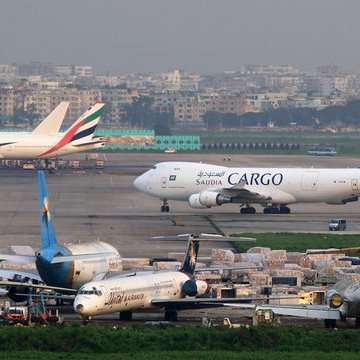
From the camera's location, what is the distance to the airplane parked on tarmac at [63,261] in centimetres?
5491

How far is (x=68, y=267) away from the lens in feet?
181

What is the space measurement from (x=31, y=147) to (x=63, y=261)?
346 feet

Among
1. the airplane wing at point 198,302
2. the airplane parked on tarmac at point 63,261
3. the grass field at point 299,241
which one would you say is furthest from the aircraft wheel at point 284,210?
the airplane wing at point 198,302

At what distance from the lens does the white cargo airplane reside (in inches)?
3883

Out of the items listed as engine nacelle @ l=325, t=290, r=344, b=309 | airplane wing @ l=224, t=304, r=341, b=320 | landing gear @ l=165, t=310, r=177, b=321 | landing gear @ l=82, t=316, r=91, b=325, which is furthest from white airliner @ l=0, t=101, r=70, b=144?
engine nacelle @ l=325, t=290, r=344, b=309

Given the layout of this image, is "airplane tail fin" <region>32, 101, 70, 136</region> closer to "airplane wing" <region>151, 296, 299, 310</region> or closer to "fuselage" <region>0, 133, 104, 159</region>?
"fuselage" <region>0, 133, 104, 159</region>

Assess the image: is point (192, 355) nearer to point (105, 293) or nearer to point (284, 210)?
point (105, 293)

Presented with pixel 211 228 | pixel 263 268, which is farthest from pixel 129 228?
pixel 263 268

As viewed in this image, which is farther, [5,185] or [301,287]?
[5,185]

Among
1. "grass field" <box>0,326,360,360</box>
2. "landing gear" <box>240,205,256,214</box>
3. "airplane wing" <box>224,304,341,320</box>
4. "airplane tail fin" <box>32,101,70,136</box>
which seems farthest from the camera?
"airplane tail fin" <box>32,101,70,136</box>

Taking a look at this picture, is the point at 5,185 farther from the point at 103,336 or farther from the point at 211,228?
the point at 103,336

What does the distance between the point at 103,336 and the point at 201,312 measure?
35.7 feet

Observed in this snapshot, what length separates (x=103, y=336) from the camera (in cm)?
4547

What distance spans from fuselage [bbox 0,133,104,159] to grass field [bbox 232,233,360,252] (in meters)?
78.3
